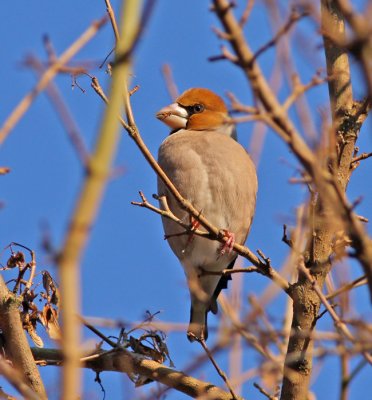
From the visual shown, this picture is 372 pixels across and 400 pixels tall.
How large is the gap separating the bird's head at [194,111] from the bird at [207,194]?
0.14m

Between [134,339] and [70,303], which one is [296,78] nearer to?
[70,303]

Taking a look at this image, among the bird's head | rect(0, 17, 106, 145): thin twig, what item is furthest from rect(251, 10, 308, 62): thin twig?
the bird's head

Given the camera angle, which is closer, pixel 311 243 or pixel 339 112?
pixel 311 243

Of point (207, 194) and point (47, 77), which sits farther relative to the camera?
point (207, 194)

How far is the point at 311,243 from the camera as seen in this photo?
3814 millimetres

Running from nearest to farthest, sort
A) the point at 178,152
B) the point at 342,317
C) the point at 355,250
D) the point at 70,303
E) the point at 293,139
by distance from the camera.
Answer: the point at 70,303 → the point at 293,139 → the point at 355,250 → the point at 342,317 → the point at 178,152

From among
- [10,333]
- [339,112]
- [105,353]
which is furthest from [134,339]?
[339,112]

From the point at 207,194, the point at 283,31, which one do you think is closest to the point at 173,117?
the point at 207,194

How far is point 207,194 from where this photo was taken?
220 inches

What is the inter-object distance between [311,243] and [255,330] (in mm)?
1655

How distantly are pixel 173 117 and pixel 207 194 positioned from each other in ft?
3.66

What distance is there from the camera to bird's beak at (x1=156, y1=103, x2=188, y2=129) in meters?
6.43

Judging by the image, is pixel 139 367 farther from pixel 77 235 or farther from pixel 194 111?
pixel 77 235

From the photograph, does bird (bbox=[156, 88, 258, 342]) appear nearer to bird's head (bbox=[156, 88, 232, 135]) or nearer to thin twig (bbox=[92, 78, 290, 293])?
bird's head (bbox=[156, 88, 232, 135])
